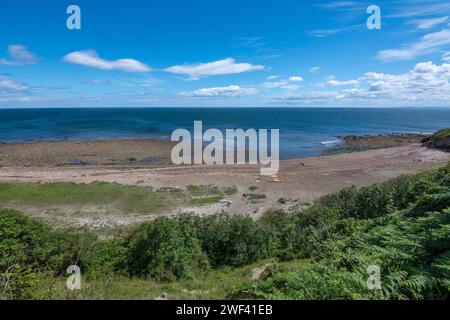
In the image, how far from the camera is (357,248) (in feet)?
26.9

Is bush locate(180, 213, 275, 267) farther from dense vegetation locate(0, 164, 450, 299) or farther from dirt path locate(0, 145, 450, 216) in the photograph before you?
dirt path locate(0, 145, 450, 216)

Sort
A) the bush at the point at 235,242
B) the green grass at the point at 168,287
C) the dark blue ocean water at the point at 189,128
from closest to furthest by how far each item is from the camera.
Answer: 1. the green grass at the point at 168,287
2. the bush at the point at 235,242
3. the dark blue ocean water at the point at 189,128

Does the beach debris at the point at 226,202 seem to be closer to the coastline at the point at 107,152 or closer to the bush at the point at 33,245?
the bush at the point at 33,245

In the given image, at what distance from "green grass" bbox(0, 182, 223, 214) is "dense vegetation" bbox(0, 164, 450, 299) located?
38.5 feet

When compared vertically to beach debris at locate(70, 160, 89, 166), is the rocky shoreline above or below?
above

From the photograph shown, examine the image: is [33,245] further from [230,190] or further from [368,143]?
[368,143]

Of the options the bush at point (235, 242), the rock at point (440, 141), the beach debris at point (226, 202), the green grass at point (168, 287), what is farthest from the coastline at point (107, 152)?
the green grass at point (168, 287)

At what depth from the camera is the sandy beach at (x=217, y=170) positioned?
2933 cm

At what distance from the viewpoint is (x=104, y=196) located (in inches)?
1072

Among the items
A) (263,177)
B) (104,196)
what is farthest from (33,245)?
(263,177)

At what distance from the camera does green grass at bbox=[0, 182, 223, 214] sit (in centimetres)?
2488

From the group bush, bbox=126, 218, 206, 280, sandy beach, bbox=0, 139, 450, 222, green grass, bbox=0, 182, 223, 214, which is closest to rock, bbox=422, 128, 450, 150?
sandy beach, bbox=0, 139, 450, 222

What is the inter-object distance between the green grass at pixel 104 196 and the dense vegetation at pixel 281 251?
1174 centimetres
